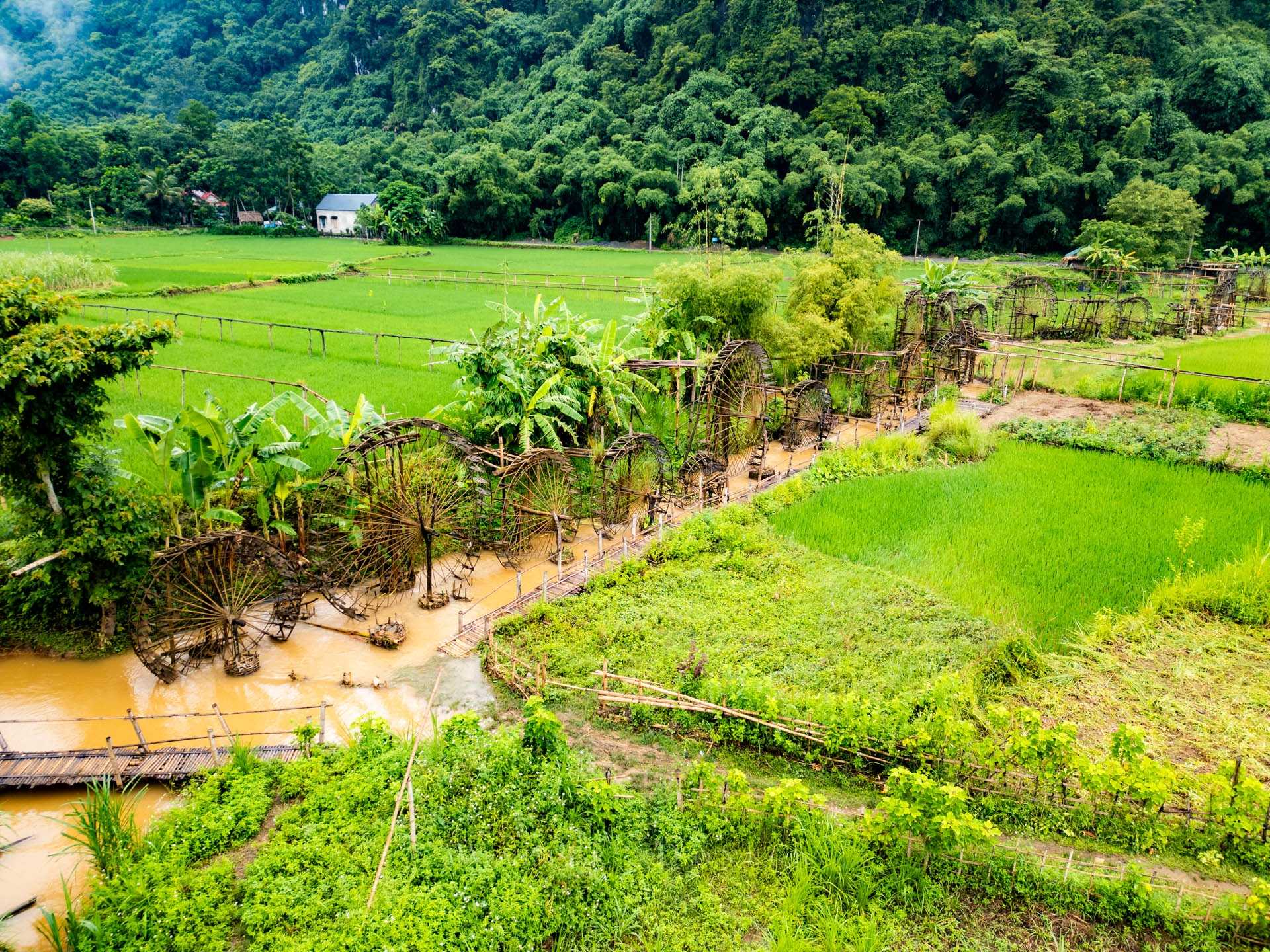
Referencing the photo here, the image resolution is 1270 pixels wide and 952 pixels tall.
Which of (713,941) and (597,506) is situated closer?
(713,941)

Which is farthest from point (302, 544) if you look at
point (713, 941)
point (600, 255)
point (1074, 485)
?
point (600, 255)

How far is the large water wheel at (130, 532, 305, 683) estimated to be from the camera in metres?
8.00

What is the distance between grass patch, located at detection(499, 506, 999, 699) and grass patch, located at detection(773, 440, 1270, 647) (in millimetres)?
784

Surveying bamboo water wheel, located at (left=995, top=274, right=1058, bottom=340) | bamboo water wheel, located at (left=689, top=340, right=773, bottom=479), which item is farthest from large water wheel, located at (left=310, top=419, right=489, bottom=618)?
bamboo water wheel, located at (left=995, top=274, right=1058, bottom=340)

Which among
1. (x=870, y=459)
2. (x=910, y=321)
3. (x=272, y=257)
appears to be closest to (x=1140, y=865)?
(x=870, y=459)

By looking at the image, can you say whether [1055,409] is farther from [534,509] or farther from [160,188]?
[160,188]

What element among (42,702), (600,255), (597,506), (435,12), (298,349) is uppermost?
(435,12)

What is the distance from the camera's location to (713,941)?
16.5ft

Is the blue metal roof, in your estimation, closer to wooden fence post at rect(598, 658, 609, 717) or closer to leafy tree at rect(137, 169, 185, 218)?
leafy tree at rect(137, 169, 185, 218)

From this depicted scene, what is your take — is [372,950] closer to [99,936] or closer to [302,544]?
[99,936]

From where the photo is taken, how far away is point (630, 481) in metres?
12.0

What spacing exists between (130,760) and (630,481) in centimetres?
736

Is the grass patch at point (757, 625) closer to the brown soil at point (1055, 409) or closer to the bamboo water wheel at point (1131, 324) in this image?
the brown soil at point (1055, 409)

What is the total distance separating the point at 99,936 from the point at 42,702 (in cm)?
409
